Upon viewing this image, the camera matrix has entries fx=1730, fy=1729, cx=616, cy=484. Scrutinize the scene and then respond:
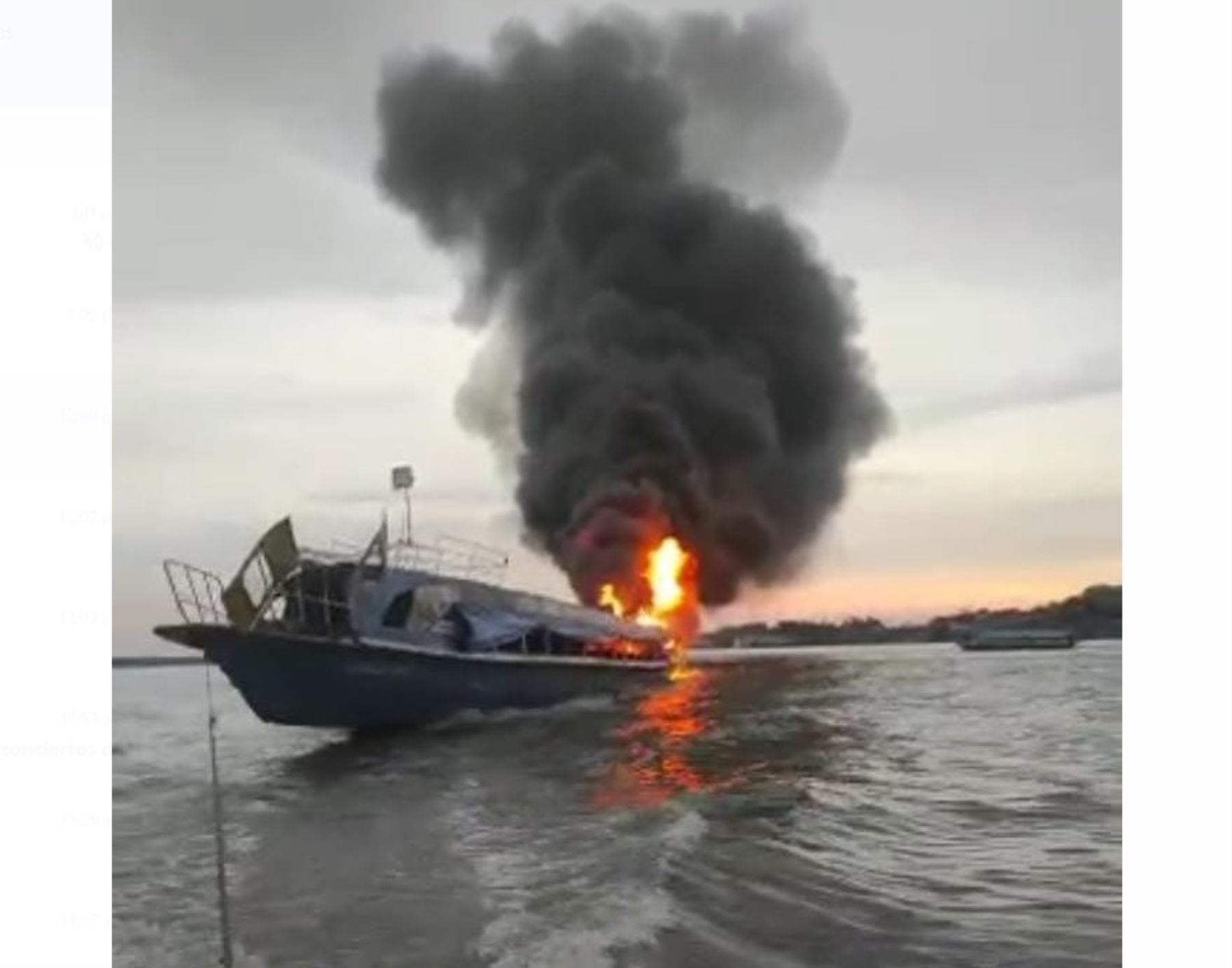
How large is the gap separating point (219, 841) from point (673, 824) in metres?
0.59

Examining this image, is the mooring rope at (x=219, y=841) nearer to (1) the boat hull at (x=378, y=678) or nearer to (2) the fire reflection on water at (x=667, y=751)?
(1) the boat hull at (x=378, y=678)

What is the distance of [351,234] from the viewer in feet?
7.55

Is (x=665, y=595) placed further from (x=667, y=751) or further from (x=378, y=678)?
(x=378, y=678)

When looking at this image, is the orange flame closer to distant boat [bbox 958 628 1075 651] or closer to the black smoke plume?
the black smoke plume

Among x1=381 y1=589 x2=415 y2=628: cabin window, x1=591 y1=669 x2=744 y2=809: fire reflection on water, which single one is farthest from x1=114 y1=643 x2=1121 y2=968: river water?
x1=381 y1=589 x2=415 y2=628: cabin window

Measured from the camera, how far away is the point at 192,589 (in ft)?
7.33

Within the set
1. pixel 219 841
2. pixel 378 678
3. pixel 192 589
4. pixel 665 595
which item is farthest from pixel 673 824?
pixel 192 589

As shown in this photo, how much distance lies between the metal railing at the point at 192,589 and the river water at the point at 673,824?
0.25 ft

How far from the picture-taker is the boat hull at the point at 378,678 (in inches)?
90.0

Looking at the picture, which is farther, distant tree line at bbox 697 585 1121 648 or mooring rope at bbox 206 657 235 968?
distant tree line at bbox 697 585 1121 648

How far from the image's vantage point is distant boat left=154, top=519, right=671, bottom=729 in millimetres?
2277
